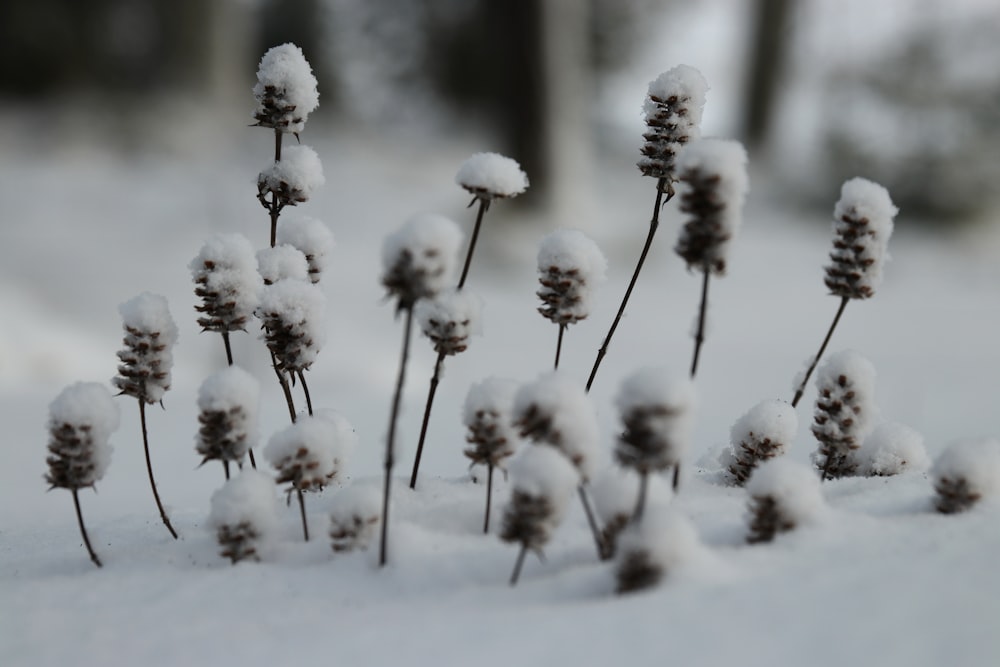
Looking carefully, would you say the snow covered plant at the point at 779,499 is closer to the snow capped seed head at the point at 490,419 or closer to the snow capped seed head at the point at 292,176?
the snow capped seed head at the point at 490,419

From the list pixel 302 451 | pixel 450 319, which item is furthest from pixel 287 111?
pixel 302 451

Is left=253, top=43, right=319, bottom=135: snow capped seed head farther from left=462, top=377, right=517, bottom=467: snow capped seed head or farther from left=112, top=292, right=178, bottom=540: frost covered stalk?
left=462, top=377, right=517, bottom=467: snow capped seed head

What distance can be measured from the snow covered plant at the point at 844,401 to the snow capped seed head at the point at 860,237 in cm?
13

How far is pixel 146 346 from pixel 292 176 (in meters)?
0.38

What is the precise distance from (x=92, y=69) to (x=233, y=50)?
3078 millimetres

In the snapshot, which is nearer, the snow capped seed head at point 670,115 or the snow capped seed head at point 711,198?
the snow capped seed head at point 711,198

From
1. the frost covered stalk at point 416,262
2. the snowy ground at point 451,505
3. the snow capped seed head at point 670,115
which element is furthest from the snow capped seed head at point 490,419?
the snow capped seed head at point 670,115

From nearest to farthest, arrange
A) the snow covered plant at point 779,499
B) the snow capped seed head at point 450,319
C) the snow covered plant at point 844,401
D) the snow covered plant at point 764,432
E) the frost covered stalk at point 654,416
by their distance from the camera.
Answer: the frost covered stalk at point 654,416
the snow covered plant at point 779,499
the snow capped seed head at point 450,319
the snow covered plant at point 844,401
the snow covered plant at point 764,432

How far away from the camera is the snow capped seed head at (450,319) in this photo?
4.66 ft

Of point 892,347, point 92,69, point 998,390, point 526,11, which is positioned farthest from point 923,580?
point 92,69

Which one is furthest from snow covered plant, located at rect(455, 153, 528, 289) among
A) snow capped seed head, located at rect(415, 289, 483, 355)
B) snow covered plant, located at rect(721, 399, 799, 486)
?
snow covered plant, located at rect(721, 399, 799, 486)

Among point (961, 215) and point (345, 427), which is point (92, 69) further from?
point (345, 427)

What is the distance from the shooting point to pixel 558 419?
120 cm

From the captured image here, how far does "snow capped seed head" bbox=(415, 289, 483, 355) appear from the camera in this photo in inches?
55.9
